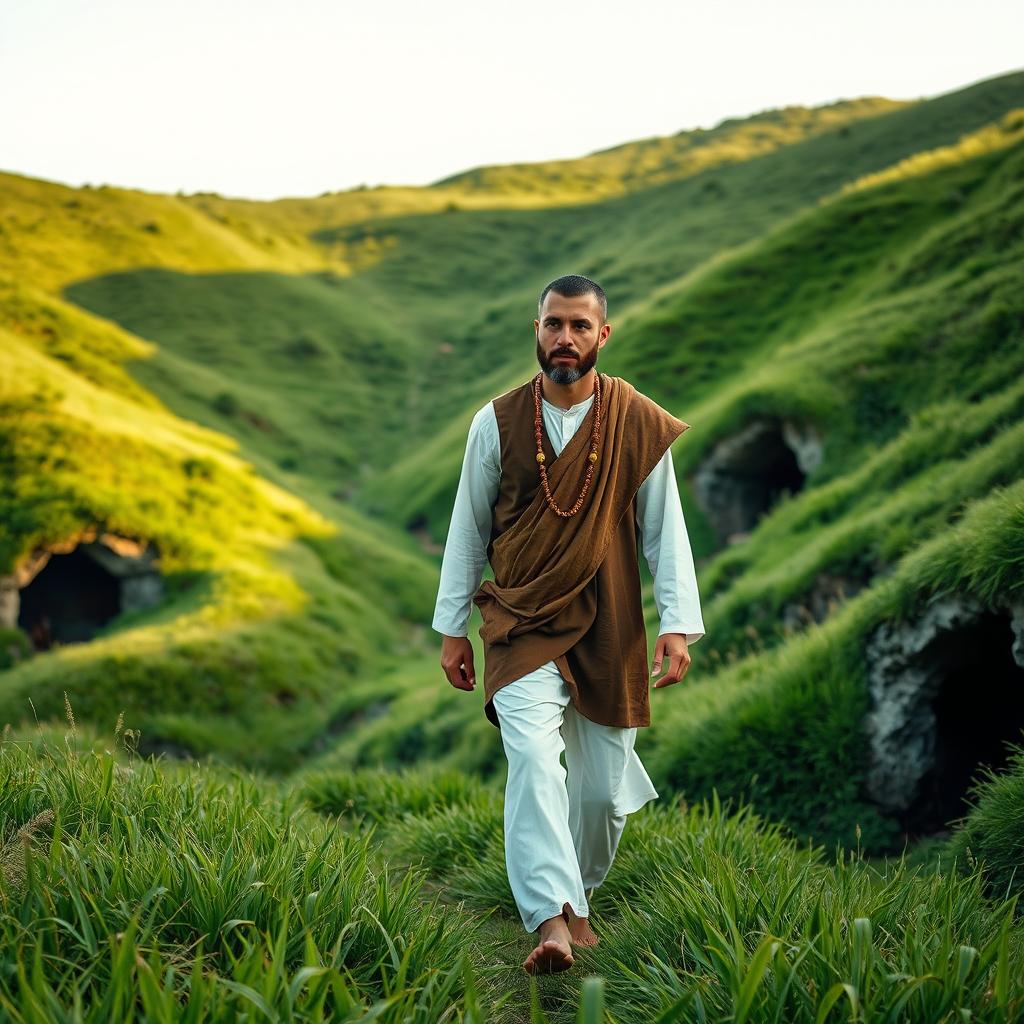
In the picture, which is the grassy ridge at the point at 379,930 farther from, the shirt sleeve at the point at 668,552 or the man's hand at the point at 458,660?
the shirt sleeve at the point at 668,552

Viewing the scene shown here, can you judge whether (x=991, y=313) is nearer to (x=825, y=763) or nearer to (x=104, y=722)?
(x=825, y=763)

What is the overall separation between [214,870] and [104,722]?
1293 centimetres

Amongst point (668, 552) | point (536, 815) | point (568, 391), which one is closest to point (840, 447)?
point (668, 552)

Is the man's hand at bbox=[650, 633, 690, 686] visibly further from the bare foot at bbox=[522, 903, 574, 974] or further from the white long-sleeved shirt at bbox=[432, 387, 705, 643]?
the bare foot at bbox=[522, 903, 574, 974]

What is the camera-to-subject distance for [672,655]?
4.60m

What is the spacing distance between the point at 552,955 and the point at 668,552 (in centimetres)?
202

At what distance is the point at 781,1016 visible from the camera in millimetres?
2953

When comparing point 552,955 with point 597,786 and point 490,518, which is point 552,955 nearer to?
point 597,786

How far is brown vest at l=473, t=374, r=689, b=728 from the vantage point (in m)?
4.56

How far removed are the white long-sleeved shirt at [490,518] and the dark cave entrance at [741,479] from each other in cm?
1359

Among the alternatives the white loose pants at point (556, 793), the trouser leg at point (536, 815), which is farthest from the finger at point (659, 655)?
the trouser leg at point (536, 815)

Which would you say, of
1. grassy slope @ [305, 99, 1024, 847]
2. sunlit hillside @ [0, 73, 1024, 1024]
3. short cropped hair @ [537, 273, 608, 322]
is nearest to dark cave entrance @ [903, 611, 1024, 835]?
sunlit hillside @ [0, 73, 1024, 1024]

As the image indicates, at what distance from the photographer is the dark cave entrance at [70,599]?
69.5 feet

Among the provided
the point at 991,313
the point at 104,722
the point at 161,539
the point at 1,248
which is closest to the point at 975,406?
the point at 991,313
